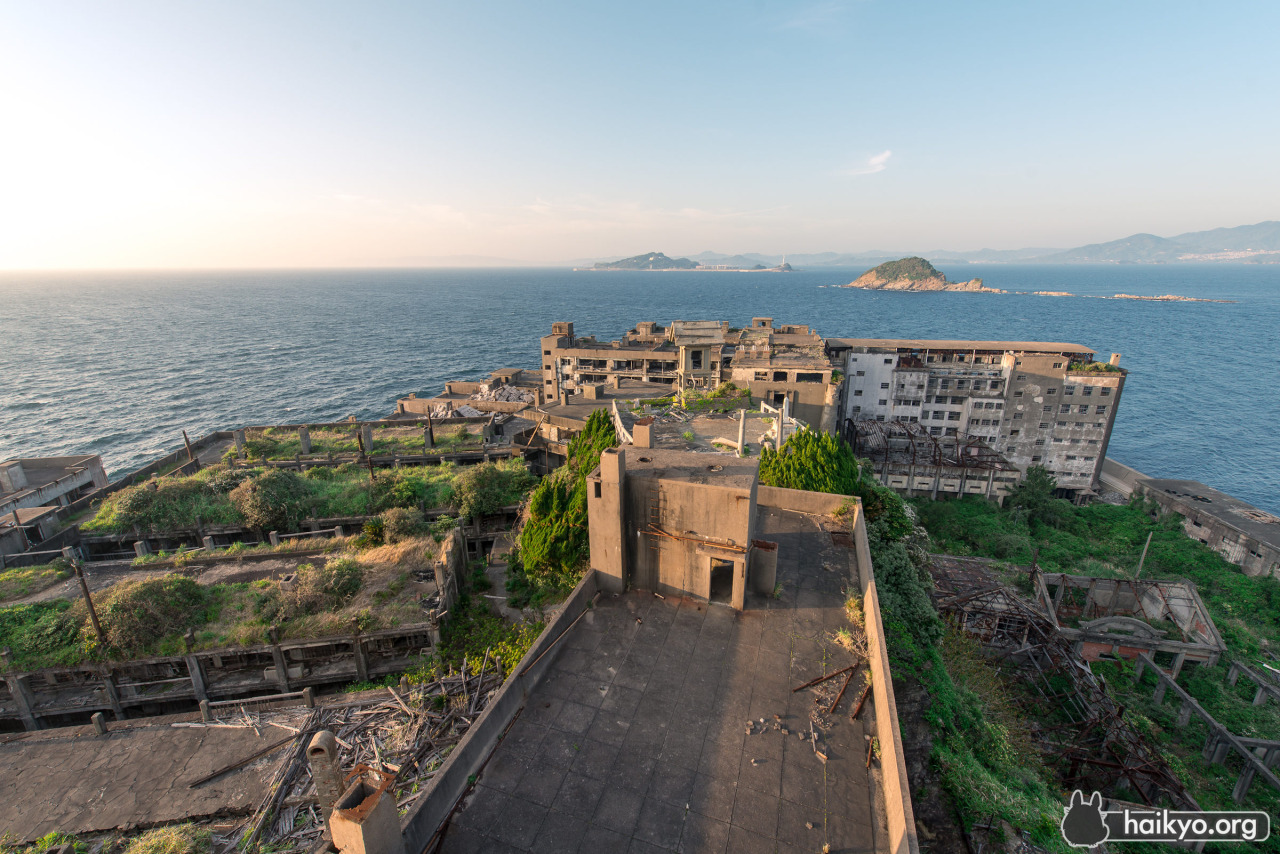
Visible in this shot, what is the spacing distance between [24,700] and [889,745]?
35.8 meters

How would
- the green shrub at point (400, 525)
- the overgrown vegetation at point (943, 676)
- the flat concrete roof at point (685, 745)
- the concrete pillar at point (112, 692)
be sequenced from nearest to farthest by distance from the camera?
the flat concrete roof at point (685, 745)
the overgrown vegetation at point (943, 676)
the concrete pillar at point (112, 692)
the green shrub at point (400, 525)

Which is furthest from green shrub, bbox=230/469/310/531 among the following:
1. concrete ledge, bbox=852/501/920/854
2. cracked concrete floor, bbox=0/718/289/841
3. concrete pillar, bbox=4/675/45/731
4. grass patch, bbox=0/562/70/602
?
concrete ledge, bbox=852/501/920/854

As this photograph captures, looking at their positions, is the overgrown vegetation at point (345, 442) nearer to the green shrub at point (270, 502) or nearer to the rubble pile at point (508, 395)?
the green shrub at point (270, 502)

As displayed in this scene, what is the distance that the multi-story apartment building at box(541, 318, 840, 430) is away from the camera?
53594mm

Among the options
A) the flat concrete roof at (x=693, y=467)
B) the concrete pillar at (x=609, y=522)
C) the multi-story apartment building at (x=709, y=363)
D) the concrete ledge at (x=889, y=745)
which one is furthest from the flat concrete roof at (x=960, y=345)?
the concrete pillar at (x=609, y=522)

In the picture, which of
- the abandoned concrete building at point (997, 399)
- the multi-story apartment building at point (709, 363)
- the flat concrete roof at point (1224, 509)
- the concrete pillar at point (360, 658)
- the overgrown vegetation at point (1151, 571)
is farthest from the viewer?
the abandoned concrete building at point (997, 399)

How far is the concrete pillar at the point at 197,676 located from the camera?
25.3 meters

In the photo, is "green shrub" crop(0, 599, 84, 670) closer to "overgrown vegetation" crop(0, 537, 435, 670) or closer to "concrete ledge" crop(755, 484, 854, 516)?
"overgrown vegetation" crop(0, 537, 435, 670)

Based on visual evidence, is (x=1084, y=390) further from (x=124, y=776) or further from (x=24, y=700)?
(x=24, y=700)

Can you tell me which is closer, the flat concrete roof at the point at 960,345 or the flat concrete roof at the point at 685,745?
the flat concrete roof at the point at 685,745

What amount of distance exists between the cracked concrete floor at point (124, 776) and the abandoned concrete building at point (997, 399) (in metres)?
61.4

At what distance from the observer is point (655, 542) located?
717 inches

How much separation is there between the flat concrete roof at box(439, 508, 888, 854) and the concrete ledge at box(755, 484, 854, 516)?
668cm

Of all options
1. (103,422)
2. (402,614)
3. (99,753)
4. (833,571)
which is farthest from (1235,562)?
(103,422)
